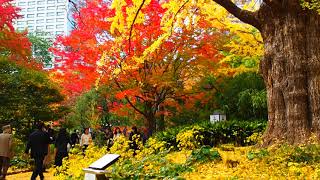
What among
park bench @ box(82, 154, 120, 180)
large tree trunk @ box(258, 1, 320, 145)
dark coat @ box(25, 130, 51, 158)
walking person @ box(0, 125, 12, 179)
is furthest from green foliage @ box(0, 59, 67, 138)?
park bench @ box(82, 154, 120, 180)

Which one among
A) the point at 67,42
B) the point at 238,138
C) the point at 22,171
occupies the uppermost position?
the point at 67,42

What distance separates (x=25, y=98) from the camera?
15.8 m

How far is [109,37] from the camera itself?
16312 mm

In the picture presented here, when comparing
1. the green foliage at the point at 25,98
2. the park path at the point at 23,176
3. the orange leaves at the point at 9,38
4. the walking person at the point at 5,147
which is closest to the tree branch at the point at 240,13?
the walking person at the point at 5,147

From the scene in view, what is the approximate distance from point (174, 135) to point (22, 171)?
5.30m

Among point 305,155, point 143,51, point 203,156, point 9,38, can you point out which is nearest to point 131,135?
point 143,51

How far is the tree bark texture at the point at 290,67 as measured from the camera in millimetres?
9219

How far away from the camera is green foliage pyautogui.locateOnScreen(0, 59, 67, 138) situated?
15.5 metres

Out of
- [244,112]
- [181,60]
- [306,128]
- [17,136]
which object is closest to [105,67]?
[181,60]

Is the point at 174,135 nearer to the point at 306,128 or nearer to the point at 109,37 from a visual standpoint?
the point at 109,37

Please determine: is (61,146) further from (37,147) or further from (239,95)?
(239,95)

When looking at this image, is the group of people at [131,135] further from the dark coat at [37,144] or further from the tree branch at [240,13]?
the tree branch at [240,13]

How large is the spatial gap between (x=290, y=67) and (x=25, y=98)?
10539 millimetres

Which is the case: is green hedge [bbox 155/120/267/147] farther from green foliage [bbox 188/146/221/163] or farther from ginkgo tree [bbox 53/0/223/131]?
green foliage [bbox 188/146/221/163]
